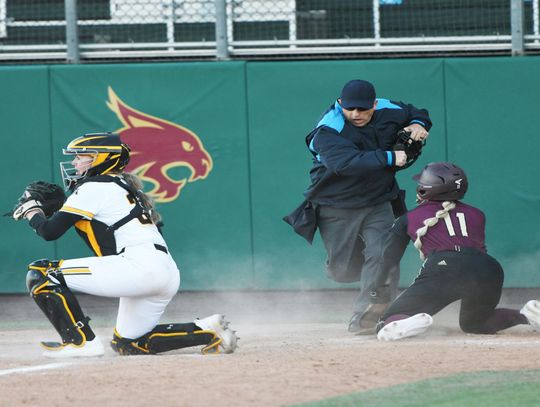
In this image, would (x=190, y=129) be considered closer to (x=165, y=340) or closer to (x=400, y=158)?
(x=400, y=158)

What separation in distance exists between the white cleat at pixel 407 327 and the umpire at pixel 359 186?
0.54 meters

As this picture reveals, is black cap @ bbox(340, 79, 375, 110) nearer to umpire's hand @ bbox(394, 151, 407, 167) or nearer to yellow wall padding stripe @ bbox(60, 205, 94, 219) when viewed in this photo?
umpire's hand @ bbox(394, 151, 407, 167)

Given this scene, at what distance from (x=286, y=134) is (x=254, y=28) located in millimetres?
A: 1126

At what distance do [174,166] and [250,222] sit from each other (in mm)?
922

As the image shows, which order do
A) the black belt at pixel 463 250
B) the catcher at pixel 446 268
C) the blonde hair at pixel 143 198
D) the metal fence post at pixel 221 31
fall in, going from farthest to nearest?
the metal fence post at pixel 221 31, the black belt at pixel 463 250, the catcher at pixel 446 268, the blonde hair at pixel 143 198

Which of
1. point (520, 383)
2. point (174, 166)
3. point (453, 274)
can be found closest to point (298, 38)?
point (174, 166)

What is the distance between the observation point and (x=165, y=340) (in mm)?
6066

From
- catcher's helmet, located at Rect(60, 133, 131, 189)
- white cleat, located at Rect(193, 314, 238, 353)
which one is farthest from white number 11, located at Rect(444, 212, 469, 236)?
catcher's helmet, located at Rect(60, 133, 131, 189)

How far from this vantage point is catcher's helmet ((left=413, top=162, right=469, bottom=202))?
6.70m

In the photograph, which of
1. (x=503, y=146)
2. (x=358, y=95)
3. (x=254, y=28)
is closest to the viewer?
(x=358, y=95)

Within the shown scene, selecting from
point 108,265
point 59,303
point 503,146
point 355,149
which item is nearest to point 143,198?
point 108,265

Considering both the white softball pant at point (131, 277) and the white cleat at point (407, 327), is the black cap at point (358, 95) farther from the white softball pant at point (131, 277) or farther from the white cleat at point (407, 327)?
the white softball pant at point (131, 277)

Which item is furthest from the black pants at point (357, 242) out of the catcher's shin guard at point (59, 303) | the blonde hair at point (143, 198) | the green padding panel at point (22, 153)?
the green padding panel at point (22, 153)

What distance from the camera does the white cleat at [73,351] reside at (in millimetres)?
5863
